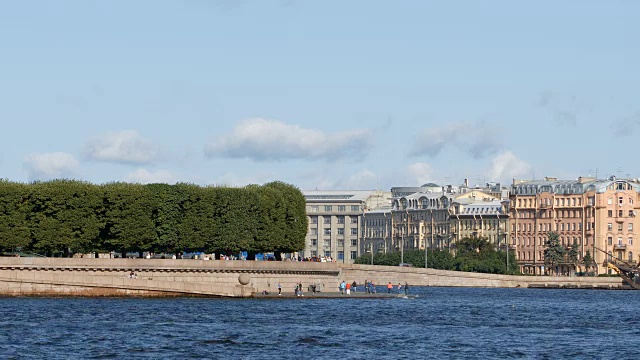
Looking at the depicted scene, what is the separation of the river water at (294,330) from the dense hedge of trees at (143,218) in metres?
13.5

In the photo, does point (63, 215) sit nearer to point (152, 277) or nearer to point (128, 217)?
point (128, 217)

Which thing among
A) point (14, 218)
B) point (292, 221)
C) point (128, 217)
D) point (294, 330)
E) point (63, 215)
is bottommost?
point (294, 330)

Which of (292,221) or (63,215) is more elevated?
(292,221)

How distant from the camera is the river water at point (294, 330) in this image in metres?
74.4

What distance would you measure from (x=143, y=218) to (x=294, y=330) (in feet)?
143

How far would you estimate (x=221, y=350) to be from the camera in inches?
2928

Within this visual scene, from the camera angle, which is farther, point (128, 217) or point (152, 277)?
point (128, 217)

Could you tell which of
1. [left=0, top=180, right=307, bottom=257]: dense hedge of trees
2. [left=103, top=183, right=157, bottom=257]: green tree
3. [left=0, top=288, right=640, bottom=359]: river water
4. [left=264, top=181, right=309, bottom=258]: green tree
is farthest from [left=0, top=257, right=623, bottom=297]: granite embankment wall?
[left=103, top=183, right=157, bottom=257]: green tree

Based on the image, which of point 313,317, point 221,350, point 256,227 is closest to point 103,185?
point 256,227

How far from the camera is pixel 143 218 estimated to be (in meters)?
129

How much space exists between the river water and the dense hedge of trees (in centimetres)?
1355

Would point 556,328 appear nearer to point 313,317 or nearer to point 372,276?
point 313,317

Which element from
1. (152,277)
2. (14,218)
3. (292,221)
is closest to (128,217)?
(152,277)

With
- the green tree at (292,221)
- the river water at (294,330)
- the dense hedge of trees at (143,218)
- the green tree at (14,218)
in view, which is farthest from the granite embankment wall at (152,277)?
the green tree at (14,218)
